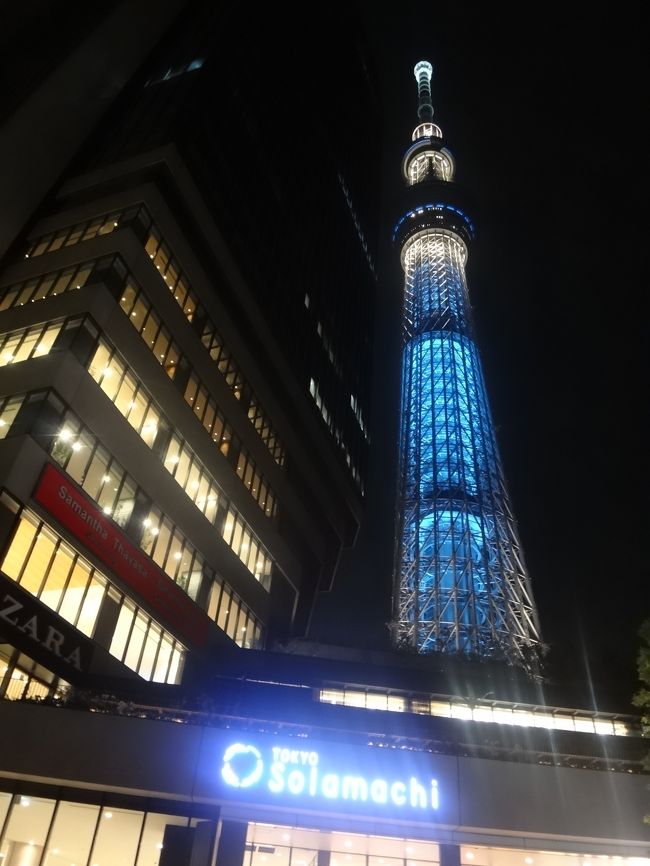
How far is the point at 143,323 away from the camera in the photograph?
1516 inches

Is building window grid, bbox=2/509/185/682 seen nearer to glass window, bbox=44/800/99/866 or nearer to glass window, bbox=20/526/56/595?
glass window, bbox=20/526/56/595

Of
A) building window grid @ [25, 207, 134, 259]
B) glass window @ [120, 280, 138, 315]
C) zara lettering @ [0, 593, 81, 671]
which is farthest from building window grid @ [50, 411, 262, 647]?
building window grid @ [25, 207, 134, 259]

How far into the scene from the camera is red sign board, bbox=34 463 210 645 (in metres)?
29.6

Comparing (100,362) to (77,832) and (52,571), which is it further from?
(77,832)

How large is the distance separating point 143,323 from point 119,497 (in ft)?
33.8

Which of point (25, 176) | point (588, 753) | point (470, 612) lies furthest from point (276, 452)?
point (470, 612)

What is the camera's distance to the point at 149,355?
38062mm

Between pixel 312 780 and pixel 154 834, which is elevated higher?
pixel 312 780

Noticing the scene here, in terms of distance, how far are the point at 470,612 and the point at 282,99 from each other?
5995cm

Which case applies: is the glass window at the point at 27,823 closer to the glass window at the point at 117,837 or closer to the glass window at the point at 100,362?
the glass window at the point at 117,837

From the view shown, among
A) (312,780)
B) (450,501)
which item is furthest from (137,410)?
(450,501)

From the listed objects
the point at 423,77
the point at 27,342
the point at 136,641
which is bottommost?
the point at 136,641

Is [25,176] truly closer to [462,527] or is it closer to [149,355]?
[149,355]

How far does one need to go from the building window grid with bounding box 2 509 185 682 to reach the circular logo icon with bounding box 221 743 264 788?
1104 centimetres
